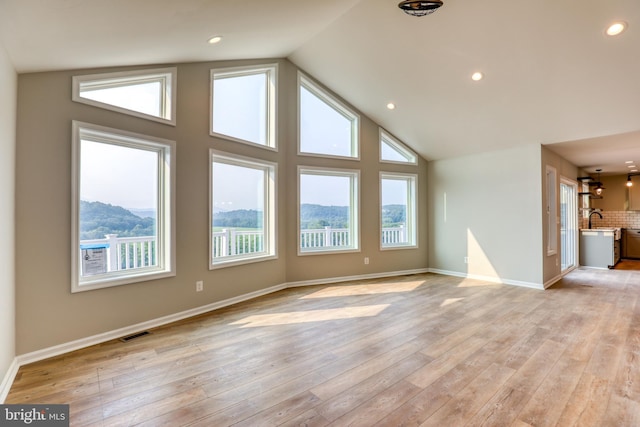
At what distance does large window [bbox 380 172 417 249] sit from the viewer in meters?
6.19

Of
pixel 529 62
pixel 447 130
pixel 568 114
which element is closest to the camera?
pixel 529 62

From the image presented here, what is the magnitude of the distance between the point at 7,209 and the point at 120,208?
3.29 ft

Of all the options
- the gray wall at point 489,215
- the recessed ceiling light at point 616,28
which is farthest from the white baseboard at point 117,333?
the recessed ceiling light at point 616,28

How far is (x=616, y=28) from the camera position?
2977 millimetres

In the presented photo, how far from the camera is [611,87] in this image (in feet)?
11.9

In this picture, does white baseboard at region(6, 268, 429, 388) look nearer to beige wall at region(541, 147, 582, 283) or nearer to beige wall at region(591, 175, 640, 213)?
beige wall at region(541, 147, 582, 283)

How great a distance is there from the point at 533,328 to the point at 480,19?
3.35 metres

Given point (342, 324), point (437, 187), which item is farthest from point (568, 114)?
point (342, 324)

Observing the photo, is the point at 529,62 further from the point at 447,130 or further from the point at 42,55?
the point at 42,55

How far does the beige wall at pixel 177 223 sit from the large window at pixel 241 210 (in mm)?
142

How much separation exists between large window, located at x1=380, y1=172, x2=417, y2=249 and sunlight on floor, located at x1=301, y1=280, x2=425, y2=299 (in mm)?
952

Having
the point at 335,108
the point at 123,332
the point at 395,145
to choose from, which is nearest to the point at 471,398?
the point at 123,332

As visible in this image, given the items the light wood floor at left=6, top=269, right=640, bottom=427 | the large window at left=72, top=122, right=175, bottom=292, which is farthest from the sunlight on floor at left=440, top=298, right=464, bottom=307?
the large window at left=72, top=122, right=175, bottom=292

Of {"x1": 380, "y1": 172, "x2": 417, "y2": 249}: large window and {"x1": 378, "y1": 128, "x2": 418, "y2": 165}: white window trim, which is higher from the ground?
{"x1": 378, "y1": 128, "x2": 418, "y2": 165}: white window trim
